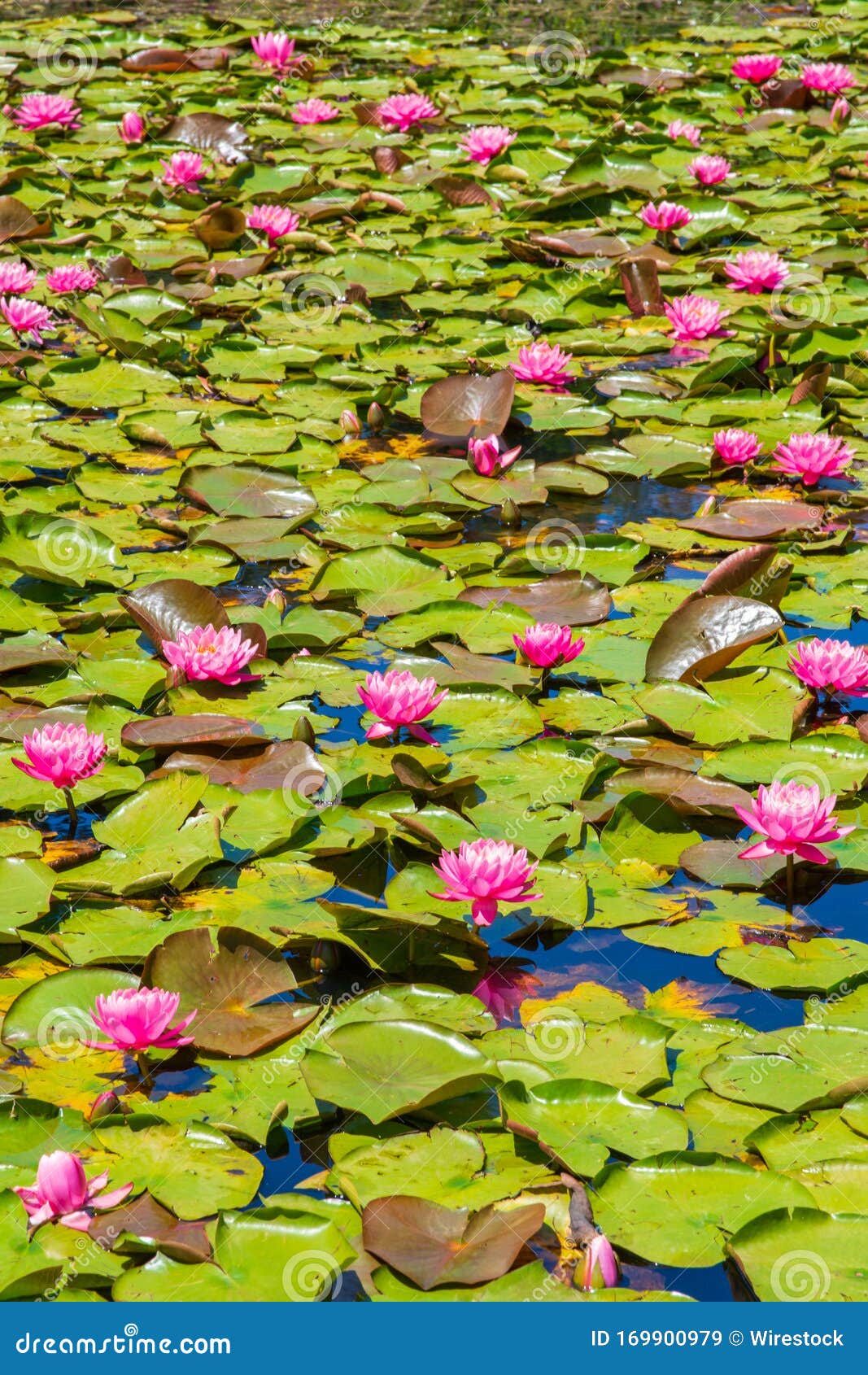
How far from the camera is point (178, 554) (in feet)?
12.8

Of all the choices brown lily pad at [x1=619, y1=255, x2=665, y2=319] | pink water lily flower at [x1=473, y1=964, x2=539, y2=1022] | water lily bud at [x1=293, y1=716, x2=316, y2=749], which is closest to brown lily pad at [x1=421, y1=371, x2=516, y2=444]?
brown lily pad at [x1=619, y1=255, x2=665, y2=319]

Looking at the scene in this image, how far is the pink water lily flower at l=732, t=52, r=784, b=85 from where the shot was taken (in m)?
8.27

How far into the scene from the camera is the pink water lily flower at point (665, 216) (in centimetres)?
612

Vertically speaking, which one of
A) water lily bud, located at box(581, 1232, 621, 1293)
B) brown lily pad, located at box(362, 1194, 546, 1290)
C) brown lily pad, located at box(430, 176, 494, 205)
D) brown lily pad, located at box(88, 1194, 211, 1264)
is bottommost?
brown lily pad, located at box(430, 176, 494, 205)

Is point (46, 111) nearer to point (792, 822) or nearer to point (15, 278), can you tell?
point (15, 278)

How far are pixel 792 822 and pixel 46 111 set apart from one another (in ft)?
22.2

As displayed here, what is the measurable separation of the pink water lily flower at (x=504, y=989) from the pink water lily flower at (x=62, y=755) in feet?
2.94

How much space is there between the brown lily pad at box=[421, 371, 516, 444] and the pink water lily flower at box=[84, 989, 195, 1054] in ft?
8.69

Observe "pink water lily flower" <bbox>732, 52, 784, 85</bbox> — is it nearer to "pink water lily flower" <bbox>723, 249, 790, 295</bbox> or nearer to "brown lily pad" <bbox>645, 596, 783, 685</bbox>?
"pink water lily flower" <bbox>723, 249, 790, 295</bbox>

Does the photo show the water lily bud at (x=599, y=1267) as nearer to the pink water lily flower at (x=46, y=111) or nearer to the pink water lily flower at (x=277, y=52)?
the pink water lily flower at (x=46, y=111)

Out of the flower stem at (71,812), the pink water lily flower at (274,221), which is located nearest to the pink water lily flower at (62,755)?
the flower stem at (71,812)

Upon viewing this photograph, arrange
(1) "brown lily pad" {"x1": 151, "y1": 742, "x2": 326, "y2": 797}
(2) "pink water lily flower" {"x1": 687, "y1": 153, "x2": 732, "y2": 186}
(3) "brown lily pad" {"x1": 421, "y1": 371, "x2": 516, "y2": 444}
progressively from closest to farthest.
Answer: (1) "brown lily pad" {"x1": 151, "y1": 742, "x2": 326, "y2": 797}
(3) "brown lily pad" {"x1": 421, "y1": 371, "x2": 516, "y2": 444}
(2) "pink water lily flower" {"x1": 687, "y1": 153, "x2": 732, "y2": 186}

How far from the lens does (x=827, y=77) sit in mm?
8039
